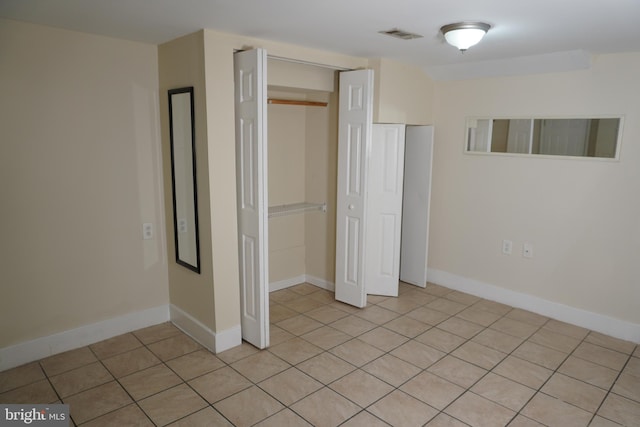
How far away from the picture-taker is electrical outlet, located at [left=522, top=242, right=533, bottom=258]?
4.11 m

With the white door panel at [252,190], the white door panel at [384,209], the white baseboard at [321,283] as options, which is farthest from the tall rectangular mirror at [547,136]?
the white door panel at [252,190]

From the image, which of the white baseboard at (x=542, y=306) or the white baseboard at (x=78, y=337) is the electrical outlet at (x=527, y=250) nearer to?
the white baseboard at (x=542, y=306)

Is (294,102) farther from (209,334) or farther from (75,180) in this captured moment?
(209,334)

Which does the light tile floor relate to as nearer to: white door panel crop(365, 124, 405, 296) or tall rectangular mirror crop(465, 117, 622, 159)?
white door panel crop(365, 124, 405, 296)

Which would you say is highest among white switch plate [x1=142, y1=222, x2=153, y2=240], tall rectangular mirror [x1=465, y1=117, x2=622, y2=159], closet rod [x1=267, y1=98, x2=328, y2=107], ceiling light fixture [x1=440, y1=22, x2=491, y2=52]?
→ ceiling light fixture [x1=440, y1=22, x2=491, y2=52]

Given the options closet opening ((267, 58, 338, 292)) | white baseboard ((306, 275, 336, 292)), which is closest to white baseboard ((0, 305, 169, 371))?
closet opening ((267, 58, 338, 292))

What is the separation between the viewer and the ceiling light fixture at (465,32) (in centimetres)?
263

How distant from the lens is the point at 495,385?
2932mm

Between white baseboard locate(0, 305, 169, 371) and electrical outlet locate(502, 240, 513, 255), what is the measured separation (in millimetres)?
3318

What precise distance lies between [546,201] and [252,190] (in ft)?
8.98

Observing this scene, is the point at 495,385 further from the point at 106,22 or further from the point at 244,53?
the point at 106,22

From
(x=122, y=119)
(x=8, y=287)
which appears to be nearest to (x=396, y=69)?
(x=122, y=119)

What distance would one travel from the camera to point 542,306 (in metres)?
4.08

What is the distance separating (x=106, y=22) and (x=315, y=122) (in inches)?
86.9
